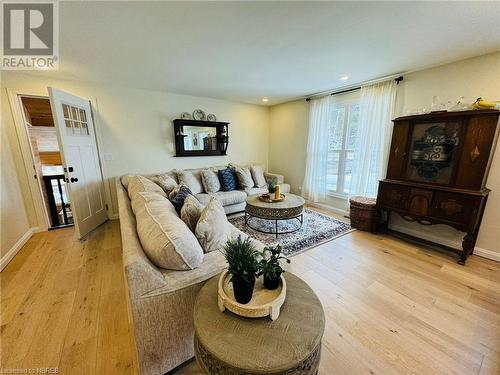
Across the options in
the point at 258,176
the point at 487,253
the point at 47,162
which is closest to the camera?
the point at 487,253

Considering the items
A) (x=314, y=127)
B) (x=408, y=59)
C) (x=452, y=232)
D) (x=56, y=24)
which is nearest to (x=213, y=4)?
(x=56, y=24)

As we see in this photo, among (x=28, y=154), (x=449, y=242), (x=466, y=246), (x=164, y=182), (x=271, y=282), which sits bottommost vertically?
(x=449, y=242)

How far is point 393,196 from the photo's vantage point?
9.11 feet

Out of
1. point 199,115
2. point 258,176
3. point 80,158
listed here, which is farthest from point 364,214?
point 80,158

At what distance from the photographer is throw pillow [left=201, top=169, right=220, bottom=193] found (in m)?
3.77

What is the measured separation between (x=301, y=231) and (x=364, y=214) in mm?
995

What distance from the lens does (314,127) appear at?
4.12 m

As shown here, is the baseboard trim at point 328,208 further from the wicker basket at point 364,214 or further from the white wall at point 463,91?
the white wall at point 463,91

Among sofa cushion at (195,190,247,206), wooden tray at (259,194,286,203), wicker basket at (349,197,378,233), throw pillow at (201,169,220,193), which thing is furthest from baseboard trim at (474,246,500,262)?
throw pillow at (201,169,220,193)

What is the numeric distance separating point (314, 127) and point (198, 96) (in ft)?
8.03

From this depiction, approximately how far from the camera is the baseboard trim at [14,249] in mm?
2236

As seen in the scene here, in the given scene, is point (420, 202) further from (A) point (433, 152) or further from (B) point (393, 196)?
(A) point (433, 152)

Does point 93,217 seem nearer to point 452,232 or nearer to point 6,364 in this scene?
point 6,364

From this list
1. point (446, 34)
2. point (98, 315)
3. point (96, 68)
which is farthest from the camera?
point (96, 68)
